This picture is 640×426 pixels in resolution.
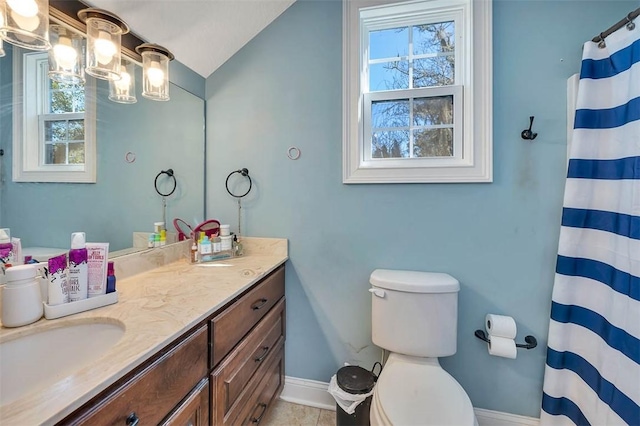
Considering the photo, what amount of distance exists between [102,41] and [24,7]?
0.80 ft

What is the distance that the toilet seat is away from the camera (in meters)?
0.97

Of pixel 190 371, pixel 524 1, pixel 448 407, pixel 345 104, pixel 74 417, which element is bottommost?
pixel 448 407

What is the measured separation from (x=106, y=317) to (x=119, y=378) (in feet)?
1.11

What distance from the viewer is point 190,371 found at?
2.80ft

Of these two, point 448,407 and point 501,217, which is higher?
Result: point 501,217

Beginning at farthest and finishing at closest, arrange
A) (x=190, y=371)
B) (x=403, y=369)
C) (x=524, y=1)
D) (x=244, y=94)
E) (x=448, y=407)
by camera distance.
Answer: (x=244, y=94) < (x=524, y=1) < (x=403, y=369) < (x=448, y=407) < (x=190, y=371)

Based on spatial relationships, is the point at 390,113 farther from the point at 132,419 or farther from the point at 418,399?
the point at 132,419

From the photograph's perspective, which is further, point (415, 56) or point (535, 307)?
point (415, 56)

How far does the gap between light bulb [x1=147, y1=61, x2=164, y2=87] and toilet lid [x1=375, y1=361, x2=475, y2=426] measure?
1.74m

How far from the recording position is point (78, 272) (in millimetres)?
909

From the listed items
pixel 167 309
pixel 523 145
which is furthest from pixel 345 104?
pixel 167 309

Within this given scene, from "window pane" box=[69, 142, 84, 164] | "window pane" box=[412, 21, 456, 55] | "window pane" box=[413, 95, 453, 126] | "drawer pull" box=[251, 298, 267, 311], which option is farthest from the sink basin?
"window pane" box=[412, 21, 456, 55]

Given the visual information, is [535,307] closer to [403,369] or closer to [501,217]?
[501,217]

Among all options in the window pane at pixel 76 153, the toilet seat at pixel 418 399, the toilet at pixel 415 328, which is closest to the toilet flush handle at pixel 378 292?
the toilet at pixel 415 328
